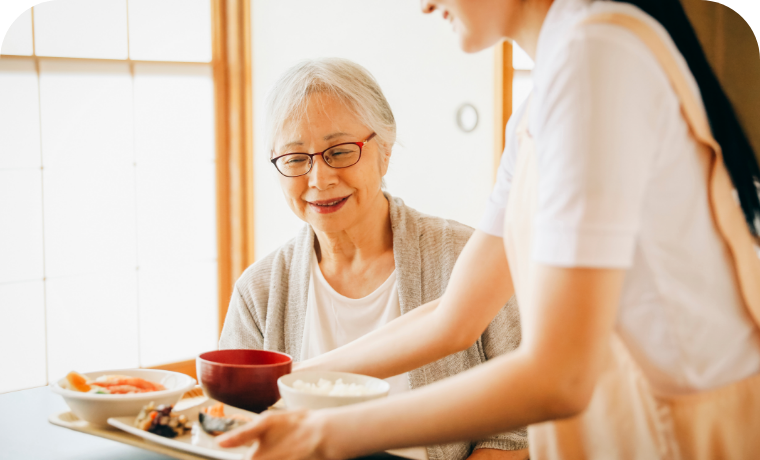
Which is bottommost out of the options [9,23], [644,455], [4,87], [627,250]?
[644,455]

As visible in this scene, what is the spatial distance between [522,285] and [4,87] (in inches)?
140

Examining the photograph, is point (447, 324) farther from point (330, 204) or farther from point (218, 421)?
point (330, 204)

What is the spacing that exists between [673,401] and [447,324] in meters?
0.45

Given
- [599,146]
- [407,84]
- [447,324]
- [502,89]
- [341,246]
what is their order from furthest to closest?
[407,84] → [502,89] → [341,246] → [447,324] → [599,146]

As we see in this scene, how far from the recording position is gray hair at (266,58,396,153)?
1718 mm

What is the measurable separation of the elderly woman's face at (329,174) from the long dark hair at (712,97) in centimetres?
109

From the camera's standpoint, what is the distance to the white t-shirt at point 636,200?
0.62 m

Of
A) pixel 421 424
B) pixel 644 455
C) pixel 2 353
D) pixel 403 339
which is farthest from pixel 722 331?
pixel 2 353

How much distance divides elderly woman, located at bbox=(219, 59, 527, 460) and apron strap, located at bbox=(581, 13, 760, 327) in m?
0.93

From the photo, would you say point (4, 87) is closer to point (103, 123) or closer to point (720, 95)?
point (103, 123)

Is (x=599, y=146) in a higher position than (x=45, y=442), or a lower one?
higher

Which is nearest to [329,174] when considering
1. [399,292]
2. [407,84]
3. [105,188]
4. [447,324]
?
[399,292]

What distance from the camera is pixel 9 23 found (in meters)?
3.40

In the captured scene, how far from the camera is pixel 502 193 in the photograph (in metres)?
1.05
